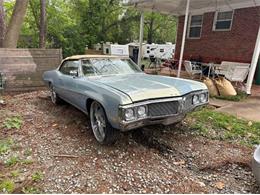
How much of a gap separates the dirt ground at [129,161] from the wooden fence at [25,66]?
3.48 metres

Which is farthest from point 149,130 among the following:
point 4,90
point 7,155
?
point 4,90

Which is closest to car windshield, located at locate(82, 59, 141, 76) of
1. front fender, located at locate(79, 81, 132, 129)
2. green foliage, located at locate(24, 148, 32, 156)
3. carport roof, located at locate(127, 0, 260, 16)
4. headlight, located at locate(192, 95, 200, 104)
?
front fender, located at locate(79, 81, 132, 129)

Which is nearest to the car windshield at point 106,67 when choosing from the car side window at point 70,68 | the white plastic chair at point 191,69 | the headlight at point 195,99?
the car side window at point 70,68

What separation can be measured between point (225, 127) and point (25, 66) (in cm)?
653

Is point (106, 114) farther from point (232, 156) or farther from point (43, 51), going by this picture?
point (43, 51)

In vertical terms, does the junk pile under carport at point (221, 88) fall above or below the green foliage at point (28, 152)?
above

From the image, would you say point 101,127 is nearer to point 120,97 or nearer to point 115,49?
point 120,97

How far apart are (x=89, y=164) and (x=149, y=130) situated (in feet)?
5.00

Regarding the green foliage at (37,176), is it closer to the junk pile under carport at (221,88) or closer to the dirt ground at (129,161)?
the dirt ground at (129,161)

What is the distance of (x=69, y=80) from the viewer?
4.89 m

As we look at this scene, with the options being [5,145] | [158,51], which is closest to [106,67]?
[5,145]

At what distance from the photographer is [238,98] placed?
695 centimetres

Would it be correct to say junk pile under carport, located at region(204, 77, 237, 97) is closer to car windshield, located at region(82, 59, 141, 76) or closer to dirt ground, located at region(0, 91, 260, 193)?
dirt ground, located at region(0, 91, 260, 193)

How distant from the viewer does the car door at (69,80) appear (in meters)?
A: 4.62
